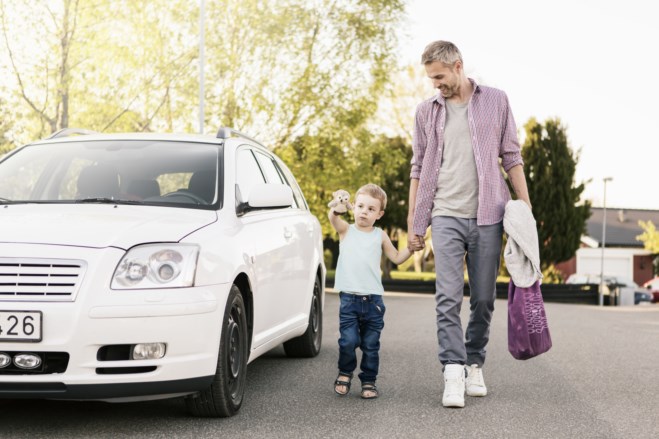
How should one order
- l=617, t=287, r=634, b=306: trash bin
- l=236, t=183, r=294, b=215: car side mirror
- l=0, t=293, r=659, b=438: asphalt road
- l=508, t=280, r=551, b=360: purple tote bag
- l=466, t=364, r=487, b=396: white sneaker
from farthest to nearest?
l=617, t=287, r=634, b=306: trash bin
l=466, t=364, r=487, b=396: white sneaker
l=508, t=280, r=551, b=360: purple tote bag
l=236, t=183, r=294, b=215: car side mirror
l=0, t=293, r=659, b=438: asphalt road

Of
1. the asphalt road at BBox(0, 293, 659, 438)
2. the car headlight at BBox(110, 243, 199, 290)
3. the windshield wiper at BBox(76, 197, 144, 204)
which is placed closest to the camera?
the car headlight at BBox(110, 243, 199, 290)

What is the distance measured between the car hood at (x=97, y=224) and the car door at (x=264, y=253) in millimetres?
457

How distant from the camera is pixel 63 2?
22109mm

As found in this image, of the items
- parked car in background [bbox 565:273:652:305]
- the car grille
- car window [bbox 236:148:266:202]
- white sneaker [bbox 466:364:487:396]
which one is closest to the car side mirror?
car window [bbox 236:148:266:202]

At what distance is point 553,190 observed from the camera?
4044cm

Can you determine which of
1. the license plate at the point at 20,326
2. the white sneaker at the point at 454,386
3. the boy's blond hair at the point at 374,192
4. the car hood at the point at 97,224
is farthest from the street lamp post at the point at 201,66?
the license plate at the point at 20,326

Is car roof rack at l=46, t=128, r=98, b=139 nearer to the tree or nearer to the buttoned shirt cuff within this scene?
the buttoned shirt cuff

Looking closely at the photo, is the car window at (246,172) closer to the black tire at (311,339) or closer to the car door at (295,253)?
the car door at (295,253)

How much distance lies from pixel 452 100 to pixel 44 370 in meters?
3.02

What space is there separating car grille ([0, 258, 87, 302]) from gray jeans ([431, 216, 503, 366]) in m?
2.37

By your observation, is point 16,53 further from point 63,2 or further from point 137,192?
point 137,192

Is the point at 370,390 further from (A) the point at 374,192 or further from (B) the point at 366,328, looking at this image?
(A) the point at 374,192

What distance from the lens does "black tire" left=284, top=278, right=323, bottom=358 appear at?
768 cm

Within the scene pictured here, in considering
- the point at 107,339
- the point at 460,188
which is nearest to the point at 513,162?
the point at 460,188
